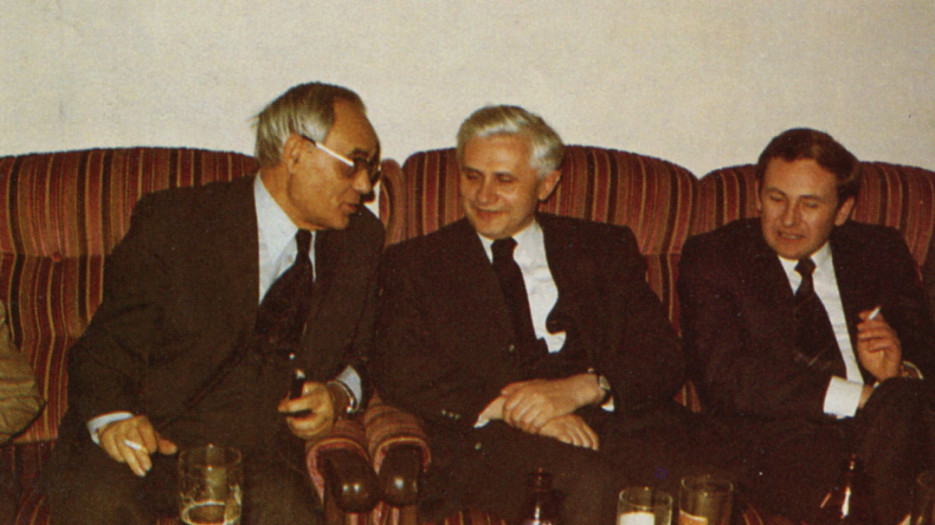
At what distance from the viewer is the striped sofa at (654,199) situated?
284cm

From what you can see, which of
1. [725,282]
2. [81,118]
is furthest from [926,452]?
[81,118]

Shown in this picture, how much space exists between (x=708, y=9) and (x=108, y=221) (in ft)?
7.43

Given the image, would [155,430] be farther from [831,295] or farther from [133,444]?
Answer: [831,295]

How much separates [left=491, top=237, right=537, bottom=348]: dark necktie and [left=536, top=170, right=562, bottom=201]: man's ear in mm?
177

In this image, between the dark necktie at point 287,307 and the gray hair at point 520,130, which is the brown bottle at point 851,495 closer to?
the gray hair at point 520,130

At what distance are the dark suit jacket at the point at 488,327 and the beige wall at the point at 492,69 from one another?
78 cm

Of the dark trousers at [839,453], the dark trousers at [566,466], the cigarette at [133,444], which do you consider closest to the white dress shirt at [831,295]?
the dark trousers at [839,453]

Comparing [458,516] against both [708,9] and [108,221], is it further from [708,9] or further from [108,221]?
[708,9]

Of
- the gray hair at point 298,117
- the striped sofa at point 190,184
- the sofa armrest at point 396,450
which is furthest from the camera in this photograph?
the striped sofa at point 190,184

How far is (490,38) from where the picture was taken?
3.20 meters

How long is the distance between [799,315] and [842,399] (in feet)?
0.98

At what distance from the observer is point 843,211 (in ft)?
8.98

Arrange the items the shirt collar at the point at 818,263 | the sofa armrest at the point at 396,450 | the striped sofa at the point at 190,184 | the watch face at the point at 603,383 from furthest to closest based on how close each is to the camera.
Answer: the shirt collar at the point at 818,263 → the striped sofa at the point at 190,184 → the watch face at the point at 603,383 → the sofa armrest at the point at 396,450

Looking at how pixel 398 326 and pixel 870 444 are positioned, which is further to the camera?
pixel 398 326
